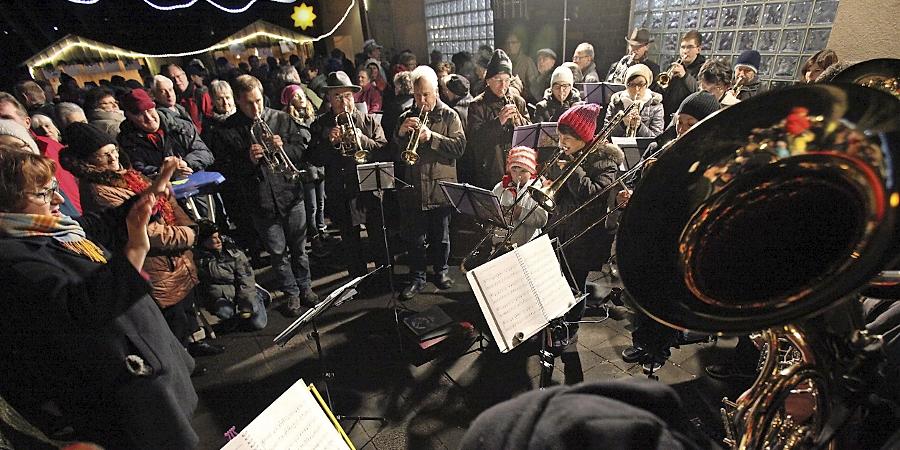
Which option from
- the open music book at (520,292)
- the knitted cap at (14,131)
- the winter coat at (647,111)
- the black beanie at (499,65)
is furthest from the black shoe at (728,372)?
the knitted cap at (14,131)

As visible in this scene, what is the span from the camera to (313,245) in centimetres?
575

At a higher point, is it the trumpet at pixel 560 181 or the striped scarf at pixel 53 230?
the striped scarf at pixel 53 230

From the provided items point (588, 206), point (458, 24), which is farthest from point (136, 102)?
point (458, 24)

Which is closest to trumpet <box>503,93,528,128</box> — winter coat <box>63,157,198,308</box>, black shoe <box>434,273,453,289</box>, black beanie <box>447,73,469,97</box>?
black beanie <box>447,73,469,97</box>

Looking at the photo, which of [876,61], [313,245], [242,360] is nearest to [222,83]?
[313,245]

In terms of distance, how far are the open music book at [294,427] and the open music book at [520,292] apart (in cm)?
88

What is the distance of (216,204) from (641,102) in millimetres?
6060

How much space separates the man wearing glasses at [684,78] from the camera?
18.8ft

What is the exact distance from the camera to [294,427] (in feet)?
4.68

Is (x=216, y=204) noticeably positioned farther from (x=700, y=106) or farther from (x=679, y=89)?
(x=679, y=89)

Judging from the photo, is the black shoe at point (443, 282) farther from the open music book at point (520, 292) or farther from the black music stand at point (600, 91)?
the black music stand at point (600, 91)

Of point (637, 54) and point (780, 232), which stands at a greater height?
point (780, 232)

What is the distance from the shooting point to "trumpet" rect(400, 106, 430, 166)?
3950mm

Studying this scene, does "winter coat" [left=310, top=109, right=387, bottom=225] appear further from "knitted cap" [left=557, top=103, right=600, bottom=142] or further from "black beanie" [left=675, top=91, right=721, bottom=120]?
"black beanie" [left=675, top=91, right=721, bottom=120]
